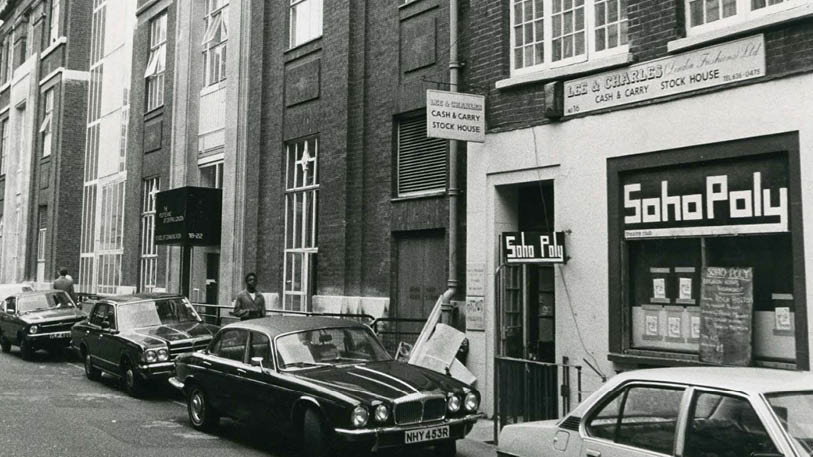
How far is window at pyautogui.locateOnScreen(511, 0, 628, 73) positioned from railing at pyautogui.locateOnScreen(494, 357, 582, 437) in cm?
409

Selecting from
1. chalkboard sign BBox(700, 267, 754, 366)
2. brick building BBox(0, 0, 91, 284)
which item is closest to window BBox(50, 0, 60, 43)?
brick building BBox(0, 0, 91, 284)

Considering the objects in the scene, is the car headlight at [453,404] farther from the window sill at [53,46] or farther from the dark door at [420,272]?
the window sill at [53,46]

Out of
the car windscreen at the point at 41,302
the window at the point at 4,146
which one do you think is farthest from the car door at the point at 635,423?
the window at the point at 4,146

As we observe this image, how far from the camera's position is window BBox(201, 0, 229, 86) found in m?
20.2

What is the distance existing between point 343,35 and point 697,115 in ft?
27.1

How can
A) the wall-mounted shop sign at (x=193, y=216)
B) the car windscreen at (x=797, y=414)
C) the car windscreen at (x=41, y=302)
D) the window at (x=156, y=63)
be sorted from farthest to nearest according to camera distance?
the window at (x=156, y=63), the wall-mounted shop sign at (x=193, y=216), the car windscreen at (x=41, y=302), the car windscreen at (x=797, y=414)

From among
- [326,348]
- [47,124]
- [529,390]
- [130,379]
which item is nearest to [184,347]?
[130,379]

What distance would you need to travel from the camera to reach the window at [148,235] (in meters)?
23.3

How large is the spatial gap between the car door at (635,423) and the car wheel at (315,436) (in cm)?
318

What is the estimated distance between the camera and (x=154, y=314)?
539 inches

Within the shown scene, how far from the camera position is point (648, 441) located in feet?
15.6

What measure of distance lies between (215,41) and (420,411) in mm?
15623

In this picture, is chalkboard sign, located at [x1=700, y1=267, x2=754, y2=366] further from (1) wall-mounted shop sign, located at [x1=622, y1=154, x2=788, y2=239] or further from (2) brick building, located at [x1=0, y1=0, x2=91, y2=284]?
(2) brick building, located at [x1=0, y1=0, x2=91, y2=284]

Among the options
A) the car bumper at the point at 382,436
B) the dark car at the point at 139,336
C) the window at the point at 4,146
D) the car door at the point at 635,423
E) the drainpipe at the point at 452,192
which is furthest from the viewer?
the window at the point at 4,146
